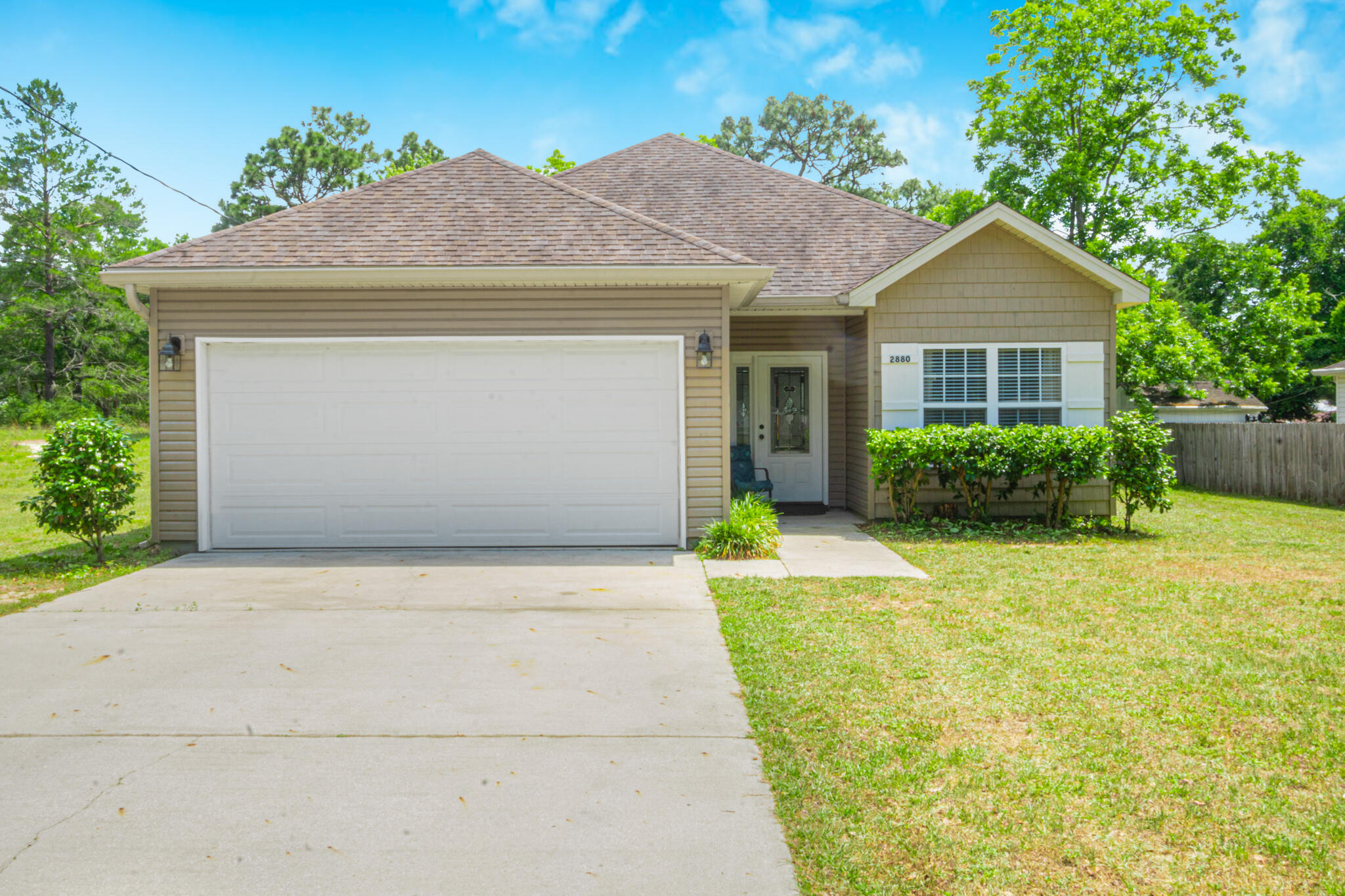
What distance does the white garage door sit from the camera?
8.92 metres

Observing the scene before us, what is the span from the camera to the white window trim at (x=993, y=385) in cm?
1070

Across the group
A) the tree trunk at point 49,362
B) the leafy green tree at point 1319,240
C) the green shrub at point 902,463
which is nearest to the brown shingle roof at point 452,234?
the green shrub at point 902,463

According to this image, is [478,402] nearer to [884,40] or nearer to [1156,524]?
[1156,524]

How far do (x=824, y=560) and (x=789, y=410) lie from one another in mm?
4337

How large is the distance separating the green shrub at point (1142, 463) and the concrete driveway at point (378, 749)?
241 inches

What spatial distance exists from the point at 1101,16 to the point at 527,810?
2309cm

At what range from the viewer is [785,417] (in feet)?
40.5

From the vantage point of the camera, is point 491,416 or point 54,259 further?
point 54,259

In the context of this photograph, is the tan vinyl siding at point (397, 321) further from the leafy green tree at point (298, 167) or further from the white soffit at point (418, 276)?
the leafy green tree at point (298, 167)

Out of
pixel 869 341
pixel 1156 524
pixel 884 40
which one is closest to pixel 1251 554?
→ pixel 1156 524

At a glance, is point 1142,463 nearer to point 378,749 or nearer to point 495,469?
point 495,469

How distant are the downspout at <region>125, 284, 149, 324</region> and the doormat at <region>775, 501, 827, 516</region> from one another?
7490 mm

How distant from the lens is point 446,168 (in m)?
10.5

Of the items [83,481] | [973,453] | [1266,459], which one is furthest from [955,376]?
[83,481]
